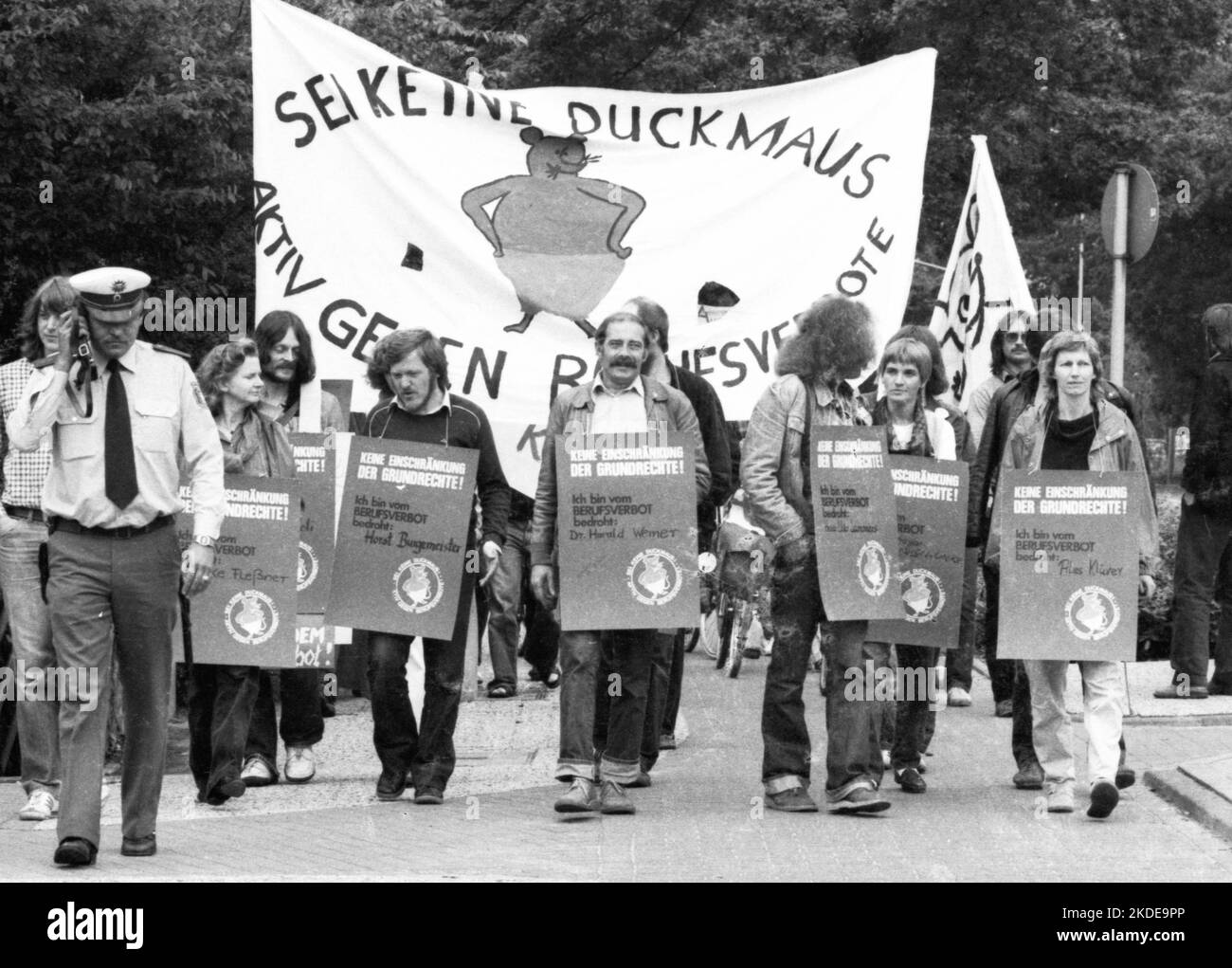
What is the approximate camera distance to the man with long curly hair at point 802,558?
825cm

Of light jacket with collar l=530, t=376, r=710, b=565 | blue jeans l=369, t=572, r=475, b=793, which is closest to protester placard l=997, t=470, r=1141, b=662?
light jacket with collar l=530, t=376, r=710, b=565

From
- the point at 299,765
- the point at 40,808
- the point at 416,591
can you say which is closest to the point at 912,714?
the point at 416,591

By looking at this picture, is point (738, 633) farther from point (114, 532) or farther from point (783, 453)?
point (114, 532)

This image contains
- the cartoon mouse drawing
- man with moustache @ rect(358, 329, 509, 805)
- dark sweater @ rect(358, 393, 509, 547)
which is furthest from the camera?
the cartoon mouse drawing

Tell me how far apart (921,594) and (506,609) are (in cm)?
401

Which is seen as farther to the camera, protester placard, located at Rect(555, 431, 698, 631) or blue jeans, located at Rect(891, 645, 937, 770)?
blue jeans, located at Rect(891, 645, 937, 770)

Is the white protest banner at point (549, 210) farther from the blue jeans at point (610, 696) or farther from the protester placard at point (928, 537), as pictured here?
the blue jeans at point (610, 696)

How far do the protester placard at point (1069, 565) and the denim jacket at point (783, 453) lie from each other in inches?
29.5

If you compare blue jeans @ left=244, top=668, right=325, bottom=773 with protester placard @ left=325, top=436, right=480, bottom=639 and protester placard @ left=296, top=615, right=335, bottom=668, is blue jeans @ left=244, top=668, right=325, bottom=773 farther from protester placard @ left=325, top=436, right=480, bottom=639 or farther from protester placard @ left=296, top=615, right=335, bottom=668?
protester placard @ left=325, top=436, right=480, bottom=639

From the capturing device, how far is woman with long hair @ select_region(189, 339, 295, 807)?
27.5 feet

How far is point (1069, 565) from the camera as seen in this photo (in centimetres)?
834

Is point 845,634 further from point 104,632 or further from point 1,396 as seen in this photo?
point 1,396

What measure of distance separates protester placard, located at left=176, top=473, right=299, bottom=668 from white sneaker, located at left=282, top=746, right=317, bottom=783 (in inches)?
30.9
